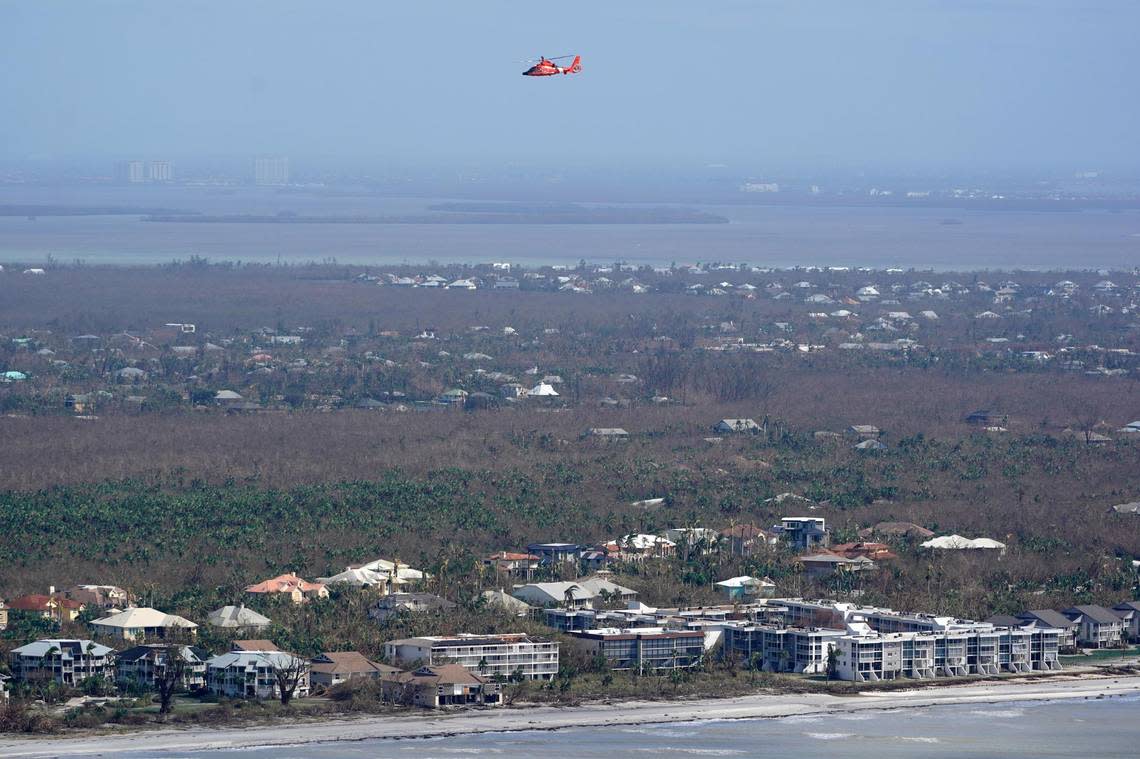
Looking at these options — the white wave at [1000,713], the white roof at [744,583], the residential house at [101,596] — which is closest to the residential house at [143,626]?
the residential house at [101,596]

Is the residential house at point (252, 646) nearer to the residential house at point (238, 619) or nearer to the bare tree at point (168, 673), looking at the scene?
the bare tree at point (168, 673)

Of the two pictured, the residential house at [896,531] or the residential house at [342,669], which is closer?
the residential house at [342,669]

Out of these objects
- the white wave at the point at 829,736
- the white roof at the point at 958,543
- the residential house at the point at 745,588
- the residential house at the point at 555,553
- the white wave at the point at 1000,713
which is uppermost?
the white roof at the point at 958,543

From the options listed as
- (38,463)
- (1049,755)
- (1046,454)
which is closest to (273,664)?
(1049,755)

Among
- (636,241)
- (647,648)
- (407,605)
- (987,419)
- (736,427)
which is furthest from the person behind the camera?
(636,241)

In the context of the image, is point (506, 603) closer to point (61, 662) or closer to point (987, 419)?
point (61, 662)

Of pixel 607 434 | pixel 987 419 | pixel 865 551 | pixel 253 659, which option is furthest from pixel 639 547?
pixel 987 419
